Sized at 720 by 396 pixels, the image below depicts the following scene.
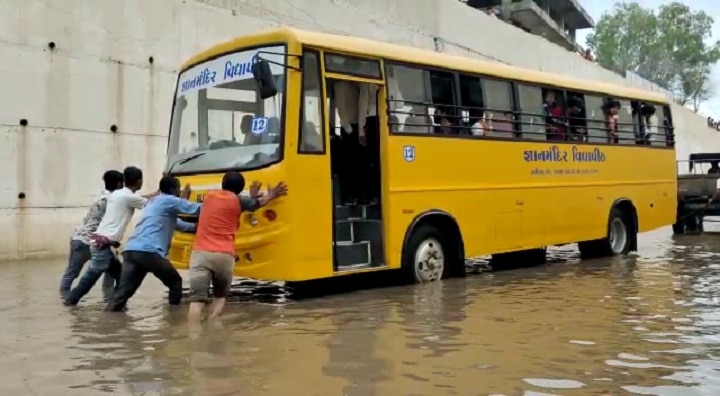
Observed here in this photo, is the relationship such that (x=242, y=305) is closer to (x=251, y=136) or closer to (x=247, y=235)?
(x=247, y=235)

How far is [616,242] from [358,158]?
670 centimetres

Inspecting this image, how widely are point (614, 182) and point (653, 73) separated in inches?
2324

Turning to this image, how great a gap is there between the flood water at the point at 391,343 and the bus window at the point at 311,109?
1771 millimetres

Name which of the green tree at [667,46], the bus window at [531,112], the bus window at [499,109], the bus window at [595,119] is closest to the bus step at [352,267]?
the bus window at [499,109]

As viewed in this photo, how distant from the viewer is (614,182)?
1408 cm

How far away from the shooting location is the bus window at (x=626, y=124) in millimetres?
14320

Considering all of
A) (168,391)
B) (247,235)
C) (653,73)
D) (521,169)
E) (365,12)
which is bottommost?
(168,391)

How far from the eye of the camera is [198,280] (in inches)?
299

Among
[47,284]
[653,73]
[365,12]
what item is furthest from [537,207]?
[653,73]

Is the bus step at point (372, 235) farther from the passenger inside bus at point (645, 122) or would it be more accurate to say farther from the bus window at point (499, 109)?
the passenger inside bus at point (645, 122)

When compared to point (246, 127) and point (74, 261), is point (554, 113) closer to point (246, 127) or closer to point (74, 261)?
point (246, 127)

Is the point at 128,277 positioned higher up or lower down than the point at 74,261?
lower down

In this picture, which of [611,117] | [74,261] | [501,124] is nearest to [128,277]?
[74,261]

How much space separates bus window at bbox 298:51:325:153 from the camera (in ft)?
29.2
